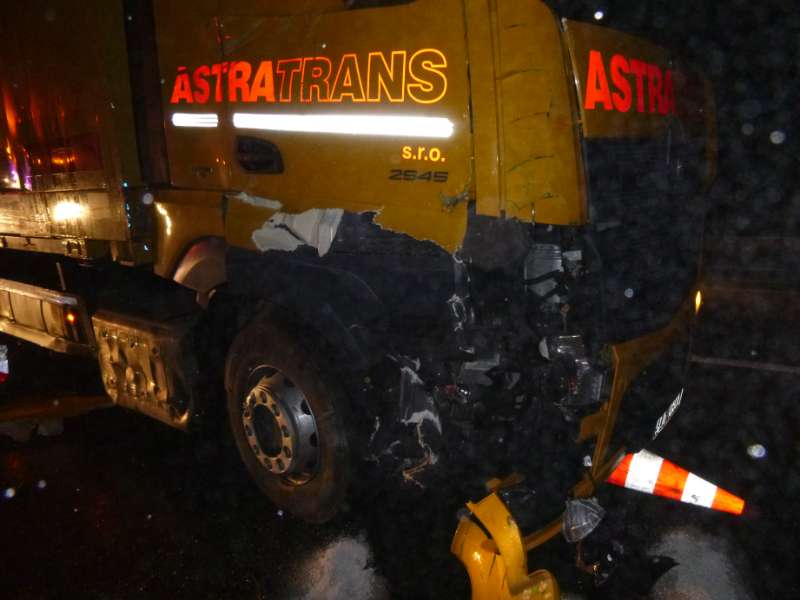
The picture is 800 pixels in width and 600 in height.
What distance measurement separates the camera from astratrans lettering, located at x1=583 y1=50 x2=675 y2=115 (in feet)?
7.52

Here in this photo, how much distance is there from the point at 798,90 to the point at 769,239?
1.74 meters

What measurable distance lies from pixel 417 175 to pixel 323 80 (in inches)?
24.9

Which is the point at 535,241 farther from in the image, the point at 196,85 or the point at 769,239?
the point at 769,239

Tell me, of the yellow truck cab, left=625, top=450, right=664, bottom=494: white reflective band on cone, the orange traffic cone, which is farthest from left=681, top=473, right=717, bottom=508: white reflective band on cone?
the yellow truck cab

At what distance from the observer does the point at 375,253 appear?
2.57 m

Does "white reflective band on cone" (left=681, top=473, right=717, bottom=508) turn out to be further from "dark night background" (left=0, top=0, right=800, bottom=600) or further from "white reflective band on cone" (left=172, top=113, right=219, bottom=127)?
"white reflective band on cone" (left=172, top=113, right=219, bottom=127)

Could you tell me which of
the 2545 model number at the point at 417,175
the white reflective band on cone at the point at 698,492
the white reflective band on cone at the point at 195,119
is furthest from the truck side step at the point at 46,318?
the white reflective band on cone at the point at 698,492

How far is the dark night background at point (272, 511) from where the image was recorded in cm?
281

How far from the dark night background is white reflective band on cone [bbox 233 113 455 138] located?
66 centimetres

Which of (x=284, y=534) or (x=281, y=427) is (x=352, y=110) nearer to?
(x=281, y=427)

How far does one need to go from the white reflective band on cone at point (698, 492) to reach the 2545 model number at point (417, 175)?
6.26 feet

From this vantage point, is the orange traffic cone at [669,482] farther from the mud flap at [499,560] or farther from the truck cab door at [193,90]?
the truck cab door at [193,90]

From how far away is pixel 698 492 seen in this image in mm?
2920

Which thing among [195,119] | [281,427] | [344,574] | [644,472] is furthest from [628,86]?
[344,574]
